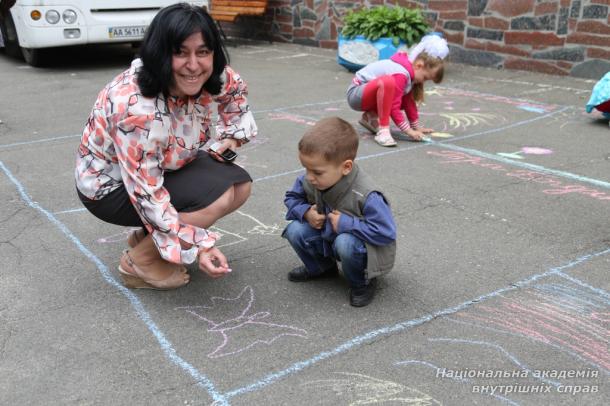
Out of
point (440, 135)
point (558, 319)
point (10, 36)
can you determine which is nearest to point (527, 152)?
point (440, 135)

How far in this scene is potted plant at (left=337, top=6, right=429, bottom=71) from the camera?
7.84m

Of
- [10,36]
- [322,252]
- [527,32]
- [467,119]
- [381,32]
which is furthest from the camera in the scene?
[10,36]

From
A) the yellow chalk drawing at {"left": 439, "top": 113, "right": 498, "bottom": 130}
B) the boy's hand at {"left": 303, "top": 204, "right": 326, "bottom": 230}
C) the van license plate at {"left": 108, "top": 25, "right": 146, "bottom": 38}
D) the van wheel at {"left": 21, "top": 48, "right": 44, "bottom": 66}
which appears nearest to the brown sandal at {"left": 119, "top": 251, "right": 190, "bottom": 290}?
the boy's hand at {"left": 303, "top": 204, "right": 326, "bottom": 230}

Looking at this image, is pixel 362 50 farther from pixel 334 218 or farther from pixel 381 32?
pixel 334 218

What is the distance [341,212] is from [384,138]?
98.6 inches

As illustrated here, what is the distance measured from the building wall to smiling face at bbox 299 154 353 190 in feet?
18.8

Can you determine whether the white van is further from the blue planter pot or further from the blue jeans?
the blue jeans

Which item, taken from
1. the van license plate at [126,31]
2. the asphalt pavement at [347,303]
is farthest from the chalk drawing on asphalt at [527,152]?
the van license plate at [126,31]

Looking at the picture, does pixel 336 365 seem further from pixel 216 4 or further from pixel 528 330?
pixel 216 4

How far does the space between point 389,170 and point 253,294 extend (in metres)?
1.93

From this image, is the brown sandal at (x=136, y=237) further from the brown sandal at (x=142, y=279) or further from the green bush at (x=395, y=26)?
the green bush at (x=395, y=26)

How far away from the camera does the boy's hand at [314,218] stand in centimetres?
252

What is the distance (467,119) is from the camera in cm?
566

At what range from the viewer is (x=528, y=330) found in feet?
7.65
